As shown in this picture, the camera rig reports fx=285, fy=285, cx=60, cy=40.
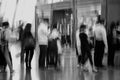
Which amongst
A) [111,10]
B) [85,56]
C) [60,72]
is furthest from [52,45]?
[111,10]

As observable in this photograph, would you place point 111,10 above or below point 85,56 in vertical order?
above

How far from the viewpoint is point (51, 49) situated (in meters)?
9.61

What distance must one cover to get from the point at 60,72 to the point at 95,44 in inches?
56.7

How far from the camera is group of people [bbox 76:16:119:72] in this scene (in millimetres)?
8492

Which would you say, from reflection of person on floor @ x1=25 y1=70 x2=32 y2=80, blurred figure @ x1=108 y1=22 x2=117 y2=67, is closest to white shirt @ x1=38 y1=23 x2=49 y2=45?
reflection of person on floor @ x1=25 y1=70 x2=32 y2=80

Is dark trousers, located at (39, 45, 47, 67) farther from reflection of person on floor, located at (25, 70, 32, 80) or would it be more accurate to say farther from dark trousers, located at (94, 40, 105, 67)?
dark trousers, located at (94, 40, 105, 67)

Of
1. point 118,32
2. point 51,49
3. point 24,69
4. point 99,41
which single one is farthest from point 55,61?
point 118,32

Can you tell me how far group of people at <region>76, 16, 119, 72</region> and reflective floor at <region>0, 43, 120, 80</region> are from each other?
0.73 ft

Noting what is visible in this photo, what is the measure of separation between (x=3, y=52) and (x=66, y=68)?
2371 mm

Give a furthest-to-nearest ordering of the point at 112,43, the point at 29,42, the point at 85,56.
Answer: the point at 29,42 → the point at 85,56 → the point at 112,43

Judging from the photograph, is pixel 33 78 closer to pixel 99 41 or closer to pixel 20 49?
pixel 20 49

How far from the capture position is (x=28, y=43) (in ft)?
31.9

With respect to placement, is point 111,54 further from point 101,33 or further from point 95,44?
point 101,33

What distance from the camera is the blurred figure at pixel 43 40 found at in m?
9.45
